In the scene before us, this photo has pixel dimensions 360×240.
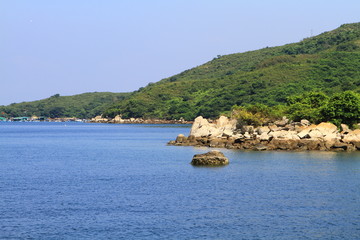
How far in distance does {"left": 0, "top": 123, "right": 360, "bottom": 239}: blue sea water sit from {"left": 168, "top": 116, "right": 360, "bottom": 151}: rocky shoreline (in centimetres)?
1329

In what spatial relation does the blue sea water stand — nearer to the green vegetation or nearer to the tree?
the tree

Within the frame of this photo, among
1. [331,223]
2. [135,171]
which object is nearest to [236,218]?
[331,223]

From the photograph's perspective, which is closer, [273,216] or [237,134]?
[273,216]

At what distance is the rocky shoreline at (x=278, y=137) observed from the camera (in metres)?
91.0

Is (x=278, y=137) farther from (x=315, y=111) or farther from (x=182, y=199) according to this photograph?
(x=182, y=199)

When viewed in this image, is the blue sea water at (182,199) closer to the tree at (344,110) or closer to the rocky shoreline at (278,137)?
the rocky shoreline at (278,137)

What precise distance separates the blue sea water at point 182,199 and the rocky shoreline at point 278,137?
13294mm

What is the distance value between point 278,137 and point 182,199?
2050 inches

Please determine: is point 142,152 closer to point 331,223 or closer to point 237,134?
point 237,134

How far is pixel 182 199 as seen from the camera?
47.4m

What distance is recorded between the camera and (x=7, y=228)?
122 ft

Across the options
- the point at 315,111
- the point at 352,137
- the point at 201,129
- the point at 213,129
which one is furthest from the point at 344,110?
the point at 201,129

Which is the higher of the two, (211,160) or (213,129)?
(213,129)

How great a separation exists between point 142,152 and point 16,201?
50.9 metres
